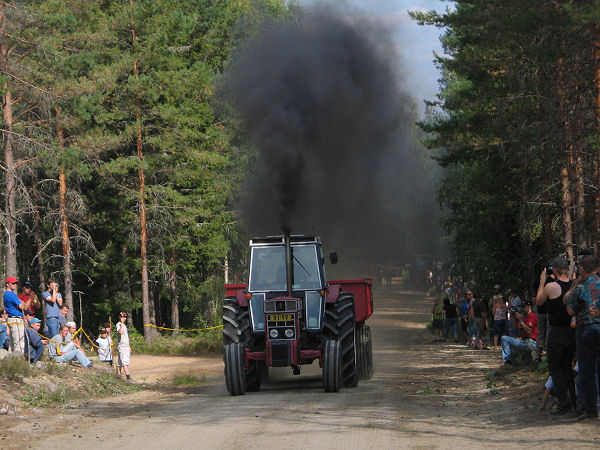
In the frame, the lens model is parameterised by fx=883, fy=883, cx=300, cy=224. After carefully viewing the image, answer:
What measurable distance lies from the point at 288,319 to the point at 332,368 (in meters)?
1.25

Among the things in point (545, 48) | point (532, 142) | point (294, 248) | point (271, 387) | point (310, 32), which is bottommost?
point (271, 387)

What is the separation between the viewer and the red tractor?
54.0ft

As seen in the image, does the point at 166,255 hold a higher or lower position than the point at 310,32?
lower

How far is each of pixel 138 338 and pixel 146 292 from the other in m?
2.76

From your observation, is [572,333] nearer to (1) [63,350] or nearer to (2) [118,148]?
(1) [63,350]

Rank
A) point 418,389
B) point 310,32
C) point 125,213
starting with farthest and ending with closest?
1. point 125,213
2. point 310,32
3. point 418,389

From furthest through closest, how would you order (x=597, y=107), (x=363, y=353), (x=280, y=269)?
(x=363, y=353)
(x=597, y=107)
(x=280, y=269)

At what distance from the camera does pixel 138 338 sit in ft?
130

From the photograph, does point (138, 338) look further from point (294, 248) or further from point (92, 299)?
point (294, 248)

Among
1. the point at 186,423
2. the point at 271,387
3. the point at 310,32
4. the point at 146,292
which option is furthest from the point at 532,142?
the point at 146,292

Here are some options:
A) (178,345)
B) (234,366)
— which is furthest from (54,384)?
(178,345)

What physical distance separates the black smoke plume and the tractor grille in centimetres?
563

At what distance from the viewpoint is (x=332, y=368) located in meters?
16.2

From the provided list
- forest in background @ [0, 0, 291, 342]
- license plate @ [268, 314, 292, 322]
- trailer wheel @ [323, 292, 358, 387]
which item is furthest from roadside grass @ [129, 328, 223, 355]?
license plate @ [268, 314, 292, 322]
